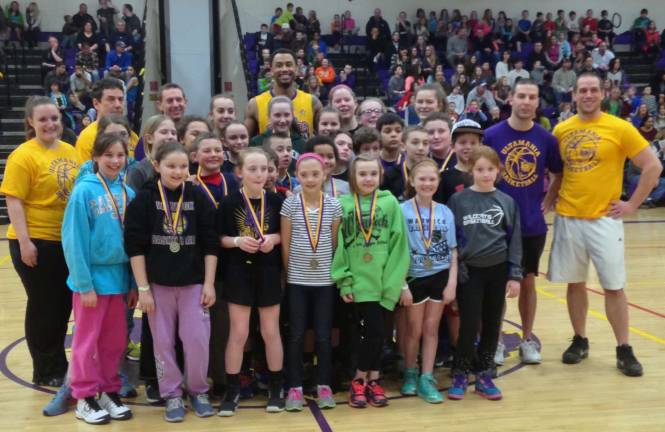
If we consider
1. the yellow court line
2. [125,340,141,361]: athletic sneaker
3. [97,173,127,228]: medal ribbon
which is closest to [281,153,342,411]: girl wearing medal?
[97,173,127,228]: medal ribbon

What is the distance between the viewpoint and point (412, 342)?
4125mm

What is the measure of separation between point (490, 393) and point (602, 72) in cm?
1440

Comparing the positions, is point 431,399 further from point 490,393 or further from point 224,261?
point 224,261

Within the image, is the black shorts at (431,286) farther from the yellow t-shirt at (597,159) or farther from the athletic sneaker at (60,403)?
the athletic sneaker at (60,403)

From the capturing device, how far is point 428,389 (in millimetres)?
4066

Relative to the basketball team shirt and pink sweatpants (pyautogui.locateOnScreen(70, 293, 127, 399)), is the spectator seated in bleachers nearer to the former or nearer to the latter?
pink sweatpants (pyautogui.locateOnScreen(70, 293, 127, 399))

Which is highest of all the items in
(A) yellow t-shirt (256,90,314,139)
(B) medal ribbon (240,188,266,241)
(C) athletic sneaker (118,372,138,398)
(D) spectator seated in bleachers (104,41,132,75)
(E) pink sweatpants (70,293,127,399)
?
(D) spectator seated in bleachers (104,41,132,75)

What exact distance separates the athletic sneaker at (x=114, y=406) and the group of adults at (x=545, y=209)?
0.66 meters

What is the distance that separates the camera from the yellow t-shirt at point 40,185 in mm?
4059

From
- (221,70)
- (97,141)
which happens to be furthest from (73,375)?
(221,70)

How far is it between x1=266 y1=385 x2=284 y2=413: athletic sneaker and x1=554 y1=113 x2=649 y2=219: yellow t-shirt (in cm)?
215

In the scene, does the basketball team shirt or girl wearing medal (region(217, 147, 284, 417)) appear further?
the basketball team shirt

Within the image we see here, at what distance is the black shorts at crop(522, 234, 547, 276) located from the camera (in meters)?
4.49

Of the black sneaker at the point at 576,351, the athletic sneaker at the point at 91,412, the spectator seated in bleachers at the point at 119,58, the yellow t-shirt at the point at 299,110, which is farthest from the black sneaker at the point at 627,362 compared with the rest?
the spectator seated in bleachers at the point at 119,58
